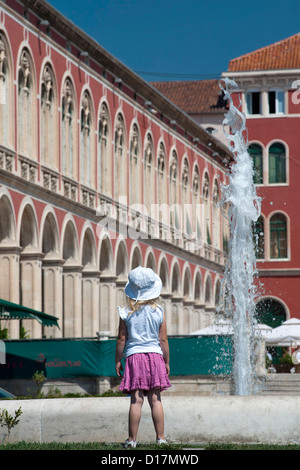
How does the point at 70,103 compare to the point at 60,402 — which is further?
the point at 70,103

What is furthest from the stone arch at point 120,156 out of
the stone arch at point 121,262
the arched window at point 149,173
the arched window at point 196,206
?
the arched window at point 196,206

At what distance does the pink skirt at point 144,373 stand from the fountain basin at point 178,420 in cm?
88

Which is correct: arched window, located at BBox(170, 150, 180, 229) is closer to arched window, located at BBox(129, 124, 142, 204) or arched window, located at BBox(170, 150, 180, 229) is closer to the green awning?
A: arched window, located at BBox(129, 124, 142, 204)

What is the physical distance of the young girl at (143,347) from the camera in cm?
1077

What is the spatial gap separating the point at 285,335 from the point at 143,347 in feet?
95.1

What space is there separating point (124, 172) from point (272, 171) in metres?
21.9

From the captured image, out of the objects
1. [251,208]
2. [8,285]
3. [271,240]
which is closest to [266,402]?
[251,208]

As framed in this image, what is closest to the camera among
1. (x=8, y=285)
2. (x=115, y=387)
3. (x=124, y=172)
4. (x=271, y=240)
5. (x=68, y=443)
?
(x=68, y=443)

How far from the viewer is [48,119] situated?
3662cm

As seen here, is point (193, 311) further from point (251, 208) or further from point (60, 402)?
point (60, 402)

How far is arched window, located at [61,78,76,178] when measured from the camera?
38281mm

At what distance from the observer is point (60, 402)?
11.9 meters

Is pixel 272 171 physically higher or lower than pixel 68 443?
higher

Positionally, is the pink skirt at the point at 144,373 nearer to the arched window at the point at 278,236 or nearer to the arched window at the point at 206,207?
the arched window at the point at 206,207
